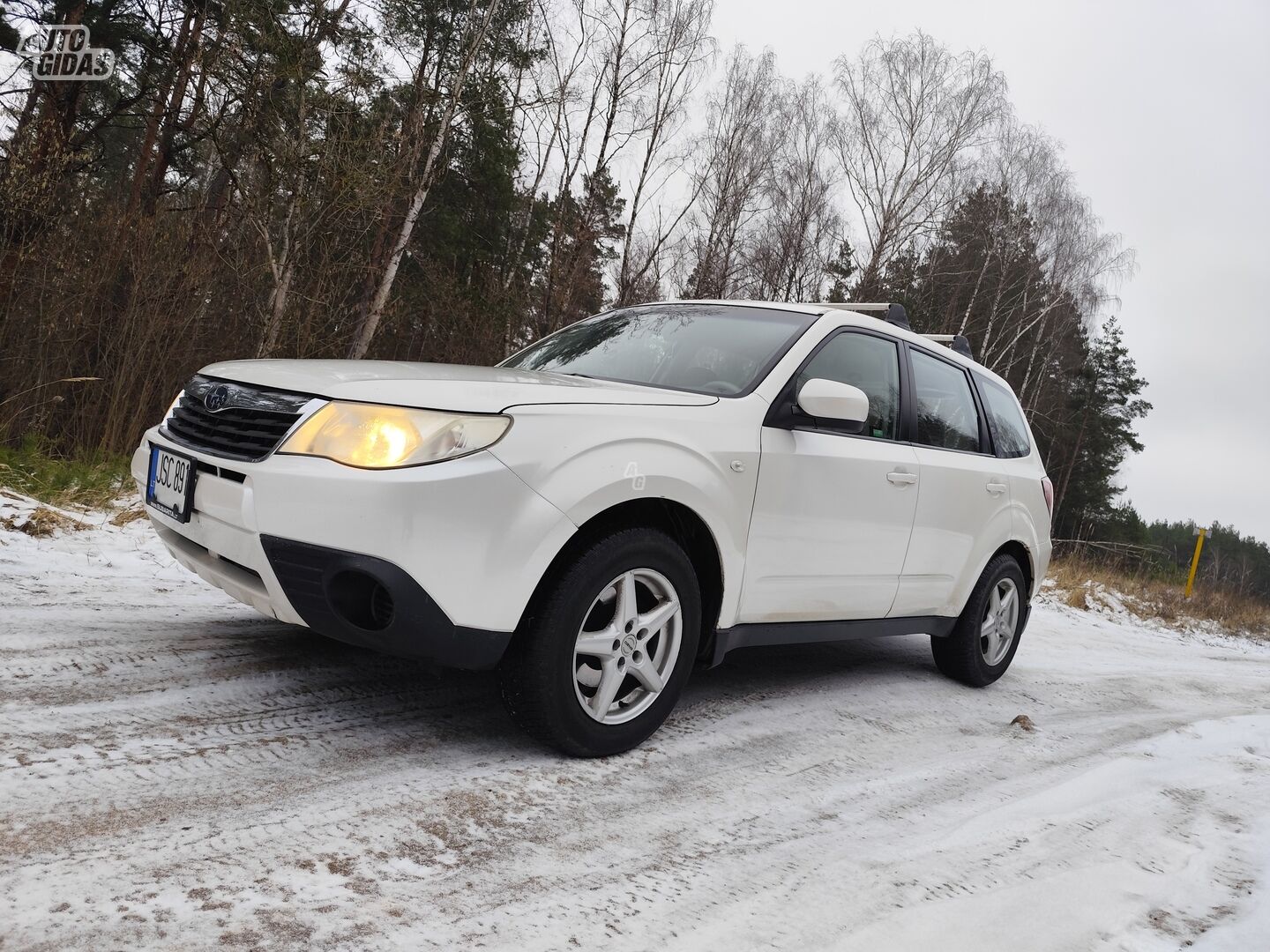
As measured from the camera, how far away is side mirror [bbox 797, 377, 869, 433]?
130 inches

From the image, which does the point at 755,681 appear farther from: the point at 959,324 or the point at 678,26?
the point at 959,324

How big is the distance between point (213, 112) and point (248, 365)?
8832 millimetres

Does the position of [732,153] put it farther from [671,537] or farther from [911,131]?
[671,537]

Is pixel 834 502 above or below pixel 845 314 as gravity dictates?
below

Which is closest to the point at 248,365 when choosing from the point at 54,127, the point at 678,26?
the point at 54,127

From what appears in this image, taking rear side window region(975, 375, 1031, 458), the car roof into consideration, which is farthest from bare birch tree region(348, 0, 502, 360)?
rear side window region(975, 375, 1031, 458)

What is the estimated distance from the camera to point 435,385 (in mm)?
2682

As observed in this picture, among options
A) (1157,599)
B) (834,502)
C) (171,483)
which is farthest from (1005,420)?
(1157,599)

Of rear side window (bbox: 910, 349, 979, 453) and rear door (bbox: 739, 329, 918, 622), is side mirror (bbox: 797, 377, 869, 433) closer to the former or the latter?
rear door (bbox: 739, 329, 918, 622)

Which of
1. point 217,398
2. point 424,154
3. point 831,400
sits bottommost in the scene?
point 217,398

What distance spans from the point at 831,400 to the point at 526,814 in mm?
1770

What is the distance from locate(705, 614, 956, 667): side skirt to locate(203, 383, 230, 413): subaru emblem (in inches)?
72.3

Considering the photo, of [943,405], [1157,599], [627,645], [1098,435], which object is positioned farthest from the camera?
[1098,435]

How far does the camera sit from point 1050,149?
2877 centimetres
